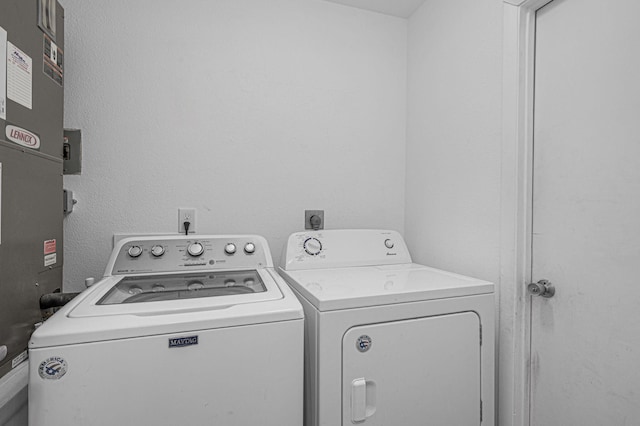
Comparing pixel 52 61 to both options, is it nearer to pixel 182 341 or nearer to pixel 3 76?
pixel 3 76

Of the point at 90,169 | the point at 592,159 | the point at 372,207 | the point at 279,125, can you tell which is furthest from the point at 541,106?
the point at 90,169

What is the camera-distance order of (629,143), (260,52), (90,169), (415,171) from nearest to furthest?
(629,143), (90,169), (260,52), (415,171)

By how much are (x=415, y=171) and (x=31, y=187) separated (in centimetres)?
173

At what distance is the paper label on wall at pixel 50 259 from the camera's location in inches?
43.0

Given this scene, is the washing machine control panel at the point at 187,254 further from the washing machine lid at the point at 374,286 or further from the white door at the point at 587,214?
the white door at the point at 587,214

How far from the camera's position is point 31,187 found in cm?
100

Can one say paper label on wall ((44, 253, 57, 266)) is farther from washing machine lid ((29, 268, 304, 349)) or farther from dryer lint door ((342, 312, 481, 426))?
dryer lint door ((342, 312, 481, 426))

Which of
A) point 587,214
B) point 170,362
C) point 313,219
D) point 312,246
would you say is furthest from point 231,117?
point 587,214

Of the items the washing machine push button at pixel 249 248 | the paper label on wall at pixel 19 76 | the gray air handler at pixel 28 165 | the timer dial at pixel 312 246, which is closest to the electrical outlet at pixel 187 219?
the washing machine push button at pixel 249 248

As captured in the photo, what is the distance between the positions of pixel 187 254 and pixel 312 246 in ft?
1.85

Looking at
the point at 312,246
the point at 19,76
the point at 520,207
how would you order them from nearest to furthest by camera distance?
the point at 19,76
the point at 520,207
the point at 312,246

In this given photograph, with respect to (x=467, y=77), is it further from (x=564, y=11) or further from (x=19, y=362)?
(x=19, y=362)

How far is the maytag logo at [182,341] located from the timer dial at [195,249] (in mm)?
582

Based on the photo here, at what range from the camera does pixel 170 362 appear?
771mm
